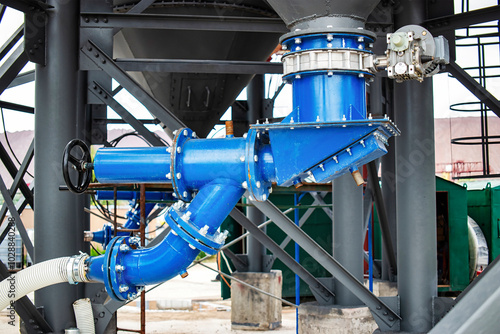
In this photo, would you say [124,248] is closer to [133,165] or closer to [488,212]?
[133,165]

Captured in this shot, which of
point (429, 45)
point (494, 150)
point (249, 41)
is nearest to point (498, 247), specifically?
point (249, 41)

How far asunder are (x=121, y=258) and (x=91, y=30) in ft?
8.80

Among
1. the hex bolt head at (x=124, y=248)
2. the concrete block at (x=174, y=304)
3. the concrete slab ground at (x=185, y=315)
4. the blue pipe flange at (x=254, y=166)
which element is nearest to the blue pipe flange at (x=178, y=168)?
the blue pipe flange at (x=254, y=166)

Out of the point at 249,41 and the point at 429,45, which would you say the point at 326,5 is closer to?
the point at 429,45

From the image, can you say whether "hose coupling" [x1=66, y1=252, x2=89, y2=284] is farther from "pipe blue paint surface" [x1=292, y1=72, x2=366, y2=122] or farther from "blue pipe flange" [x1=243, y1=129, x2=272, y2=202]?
"pipe blue paint surface" [x1=292, y1=72, x2=366, y2=122]

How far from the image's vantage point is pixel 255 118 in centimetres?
984

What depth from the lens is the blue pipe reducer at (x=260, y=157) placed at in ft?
10.6

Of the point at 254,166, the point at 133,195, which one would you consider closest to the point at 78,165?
the point at 254,166

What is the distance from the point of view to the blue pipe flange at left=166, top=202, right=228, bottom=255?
3354 millimetres

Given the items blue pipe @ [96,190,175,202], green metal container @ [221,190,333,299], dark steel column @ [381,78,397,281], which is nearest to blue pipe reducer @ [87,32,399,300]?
blue pipe @ [96,190,175,202]

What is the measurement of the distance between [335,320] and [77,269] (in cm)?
400

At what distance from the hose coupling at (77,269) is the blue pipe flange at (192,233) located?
0.78m

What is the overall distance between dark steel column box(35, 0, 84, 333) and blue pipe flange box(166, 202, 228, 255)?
2.36 m

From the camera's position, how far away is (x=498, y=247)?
12.2m
